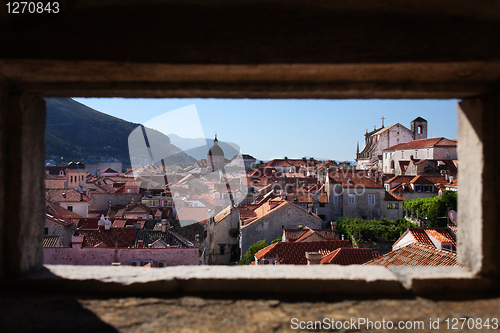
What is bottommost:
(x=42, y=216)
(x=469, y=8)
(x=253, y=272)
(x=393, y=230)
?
(x=393, y=230)

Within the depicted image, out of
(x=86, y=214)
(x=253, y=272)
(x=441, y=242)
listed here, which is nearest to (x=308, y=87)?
(x=253, y=272)

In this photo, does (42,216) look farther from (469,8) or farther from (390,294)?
(469,8)

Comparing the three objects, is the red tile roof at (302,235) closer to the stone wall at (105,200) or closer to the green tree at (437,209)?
the green tree at (437,209)

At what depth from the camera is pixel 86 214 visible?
1304 inches

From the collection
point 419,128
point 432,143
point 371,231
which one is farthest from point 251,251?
point 419,128

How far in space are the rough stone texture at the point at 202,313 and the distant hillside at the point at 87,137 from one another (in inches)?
3823

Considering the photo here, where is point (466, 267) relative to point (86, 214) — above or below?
above

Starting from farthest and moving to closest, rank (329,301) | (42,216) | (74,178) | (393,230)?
(74,178)
(393,230)
(42,216)
(329,301)

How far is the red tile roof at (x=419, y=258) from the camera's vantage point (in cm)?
886

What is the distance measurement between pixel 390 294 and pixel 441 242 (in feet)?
44.4

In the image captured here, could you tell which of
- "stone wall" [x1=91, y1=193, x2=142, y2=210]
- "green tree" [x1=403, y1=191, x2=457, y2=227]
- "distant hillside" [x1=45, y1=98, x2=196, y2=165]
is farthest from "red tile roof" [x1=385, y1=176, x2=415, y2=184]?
"distant hillside" [x1=45, y1=98, x2=196, y2=165]

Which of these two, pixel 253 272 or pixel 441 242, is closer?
pixel 253 272

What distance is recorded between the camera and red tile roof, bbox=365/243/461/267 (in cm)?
886

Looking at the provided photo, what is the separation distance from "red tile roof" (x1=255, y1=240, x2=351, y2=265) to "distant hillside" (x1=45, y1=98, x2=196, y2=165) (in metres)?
83.5
